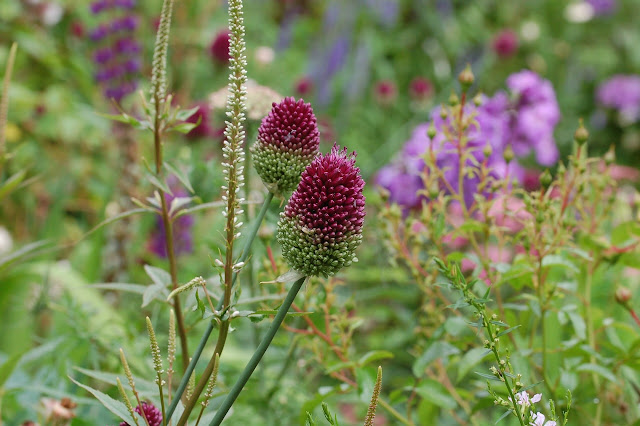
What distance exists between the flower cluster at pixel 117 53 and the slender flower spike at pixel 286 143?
1861mm

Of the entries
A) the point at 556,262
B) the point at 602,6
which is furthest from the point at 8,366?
the point at 602,6

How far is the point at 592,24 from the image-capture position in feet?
14.0

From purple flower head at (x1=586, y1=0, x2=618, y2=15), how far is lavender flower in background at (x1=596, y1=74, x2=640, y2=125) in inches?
16.9

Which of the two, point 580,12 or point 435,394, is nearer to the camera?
point 435,394

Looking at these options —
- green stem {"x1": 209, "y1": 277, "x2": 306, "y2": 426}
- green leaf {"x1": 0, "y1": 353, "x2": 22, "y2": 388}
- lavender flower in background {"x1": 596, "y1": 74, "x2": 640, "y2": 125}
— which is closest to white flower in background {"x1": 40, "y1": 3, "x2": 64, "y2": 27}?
green leaf {"x1": 0, "y1": 353, "x2": 22, "y2": 388}

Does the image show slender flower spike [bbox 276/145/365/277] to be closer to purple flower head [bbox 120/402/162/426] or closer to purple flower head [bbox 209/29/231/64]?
purple flower head [bbox 120/402/162/426]

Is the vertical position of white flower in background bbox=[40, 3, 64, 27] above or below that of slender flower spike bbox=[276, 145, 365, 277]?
above

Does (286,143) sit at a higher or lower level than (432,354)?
higher

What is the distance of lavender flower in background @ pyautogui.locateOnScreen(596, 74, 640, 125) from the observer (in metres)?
3.84

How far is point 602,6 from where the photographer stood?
4.09 m

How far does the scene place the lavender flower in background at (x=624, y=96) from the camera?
3.84 m

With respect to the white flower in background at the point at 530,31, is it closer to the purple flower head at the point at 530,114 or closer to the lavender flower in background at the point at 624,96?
the lavender flower in background at the point at 624,96

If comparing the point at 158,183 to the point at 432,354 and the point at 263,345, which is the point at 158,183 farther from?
the point at 432,354

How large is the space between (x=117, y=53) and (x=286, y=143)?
6.63ft
